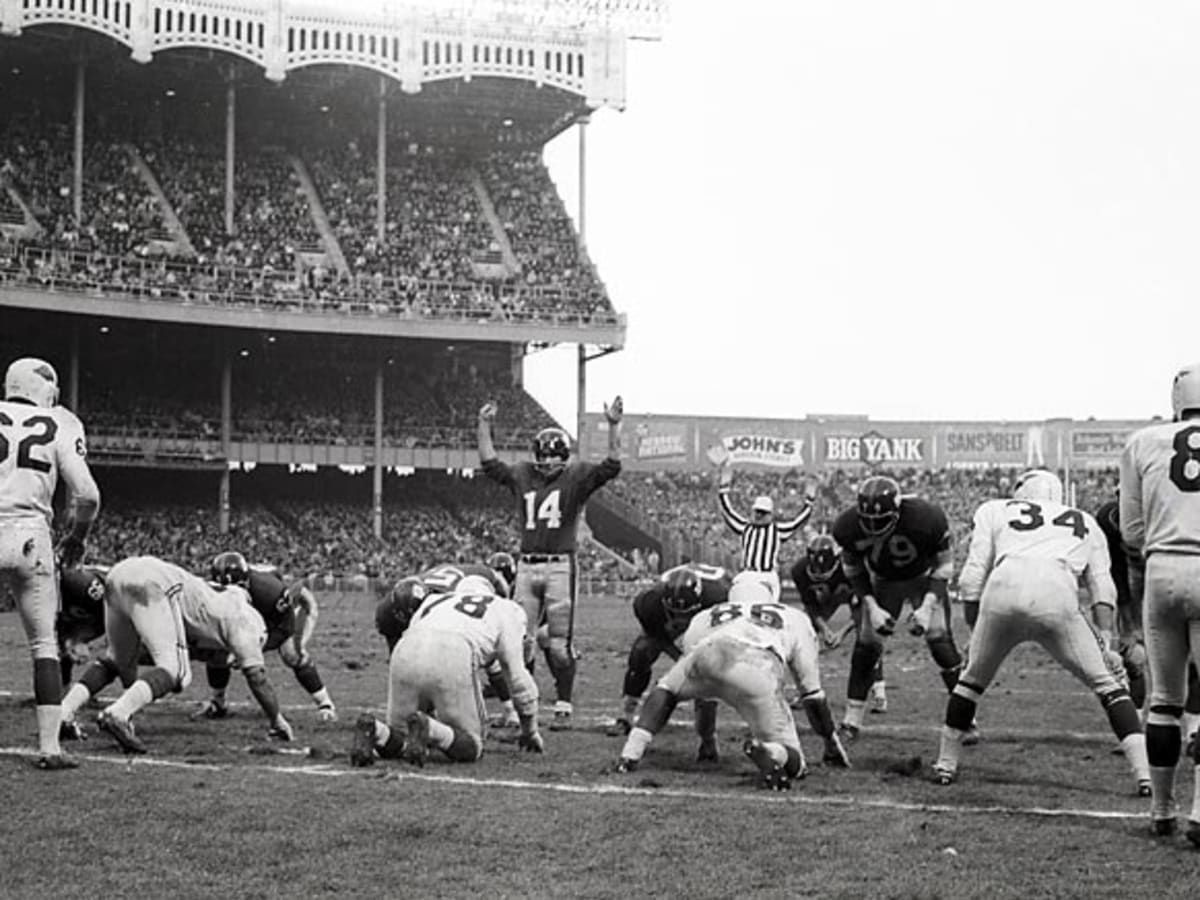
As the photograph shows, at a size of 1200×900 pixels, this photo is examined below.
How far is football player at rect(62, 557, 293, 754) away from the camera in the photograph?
10328mm

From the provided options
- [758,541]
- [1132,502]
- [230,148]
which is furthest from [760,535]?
[230,148]

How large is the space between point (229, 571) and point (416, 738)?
3088 mm

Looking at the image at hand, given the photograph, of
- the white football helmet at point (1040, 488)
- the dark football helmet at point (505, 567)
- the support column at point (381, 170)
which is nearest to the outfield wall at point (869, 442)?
the support column at point (381, 170)

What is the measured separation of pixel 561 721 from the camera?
1291 cm

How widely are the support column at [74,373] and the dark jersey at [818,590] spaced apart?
34.0 m

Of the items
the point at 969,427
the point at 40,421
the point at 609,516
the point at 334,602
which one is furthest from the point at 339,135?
the point at 40,421

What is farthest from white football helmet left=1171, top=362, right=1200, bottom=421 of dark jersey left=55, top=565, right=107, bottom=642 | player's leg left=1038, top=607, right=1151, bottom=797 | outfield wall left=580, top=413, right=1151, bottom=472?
outfield wall left=580, top=413, right=1151, bottom=472

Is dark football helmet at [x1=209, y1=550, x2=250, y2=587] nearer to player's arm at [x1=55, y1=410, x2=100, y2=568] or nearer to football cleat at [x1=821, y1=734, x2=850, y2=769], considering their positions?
player's arm at [x1=55, y1=410, x2=100, y2=568]

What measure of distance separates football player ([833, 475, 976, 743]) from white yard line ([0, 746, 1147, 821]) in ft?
9.44

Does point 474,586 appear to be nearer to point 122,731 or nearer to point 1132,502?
point 122,731

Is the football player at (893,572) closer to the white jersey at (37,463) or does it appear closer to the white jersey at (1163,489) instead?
the white jersey at (1163,489)

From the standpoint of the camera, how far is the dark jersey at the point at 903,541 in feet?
39.2

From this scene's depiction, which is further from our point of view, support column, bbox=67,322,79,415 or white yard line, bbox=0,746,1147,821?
support column, bbox=67,322,79,415

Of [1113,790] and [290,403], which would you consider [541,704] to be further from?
[290,403]
